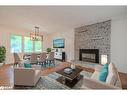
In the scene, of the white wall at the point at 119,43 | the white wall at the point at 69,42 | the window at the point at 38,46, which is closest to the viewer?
the white wall at the point at 119,43

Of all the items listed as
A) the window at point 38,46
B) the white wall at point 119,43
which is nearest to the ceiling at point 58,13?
the white wall at point 119,43

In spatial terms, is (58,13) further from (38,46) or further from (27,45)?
(38,46)

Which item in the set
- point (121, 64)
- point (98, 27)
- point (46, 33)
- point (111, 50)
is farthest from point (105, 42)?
point (46, 33)

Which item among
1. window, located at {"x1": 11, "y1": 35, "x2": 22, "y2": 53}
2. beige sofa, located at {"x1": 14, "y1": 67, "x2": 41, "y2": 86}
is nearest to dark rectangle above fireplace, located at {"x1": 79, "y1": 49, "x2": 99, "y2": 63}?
window, located at {"x1": 11, "y1": 35, "x2": 22, "y2": 53}

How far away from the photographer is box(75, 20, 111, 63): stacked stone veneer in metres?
5.24

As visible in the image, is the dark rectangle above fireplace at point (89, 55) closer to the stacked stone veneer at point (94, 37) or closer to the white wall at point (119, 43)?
the stacked stone veneer at point (94, 37)

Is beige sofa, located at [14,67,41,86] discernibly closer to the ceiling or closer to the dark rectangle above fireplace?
the ceiling

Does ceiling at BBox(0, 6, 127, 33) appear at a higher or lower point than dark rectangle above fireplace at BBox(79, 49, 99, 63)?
higher

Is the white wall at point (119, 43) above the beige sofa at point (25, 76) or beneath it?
above

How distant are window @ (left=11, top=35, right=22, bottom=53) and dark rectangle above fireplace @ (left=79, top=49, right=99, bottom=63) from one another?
11.2ft

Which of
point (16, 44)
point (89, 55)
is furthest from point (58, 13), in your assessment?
point (16, 44)

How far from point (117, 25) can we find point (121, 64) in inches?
63.0

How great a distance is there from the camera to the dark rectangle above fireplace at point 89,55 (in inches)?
226
